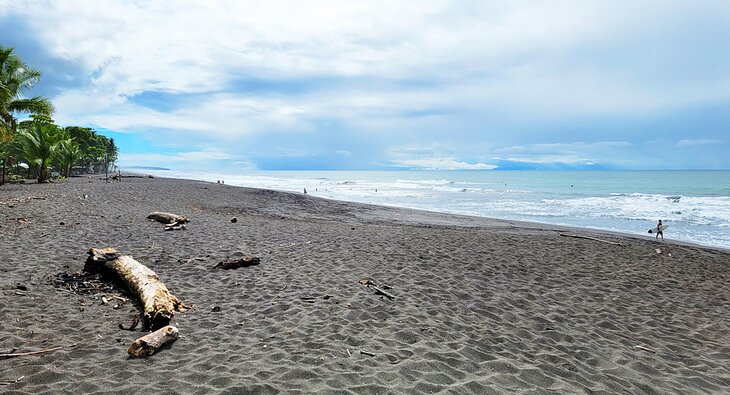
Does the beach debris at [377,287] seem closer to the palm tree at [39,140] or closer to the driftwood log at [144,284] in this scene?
the driftwood log at [144,284]

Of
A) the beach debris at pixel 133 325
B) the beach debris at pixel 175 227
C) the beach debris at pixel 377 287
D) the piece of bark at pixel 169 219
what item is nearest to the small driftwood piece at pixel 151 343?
the beach debris at pixel 133 325

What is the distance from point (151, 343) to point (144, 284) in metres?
1.97

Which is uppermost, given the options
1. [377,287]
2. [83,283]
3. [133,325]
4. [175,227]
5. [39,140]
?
[39,140]

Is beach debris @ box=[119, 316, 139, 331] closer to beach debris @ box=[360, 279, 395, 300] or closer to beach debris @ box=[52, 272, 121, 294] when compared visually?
beach debris @ box=[52, 272, 121, 294]

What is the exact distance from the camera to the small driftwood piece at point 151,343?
463cm

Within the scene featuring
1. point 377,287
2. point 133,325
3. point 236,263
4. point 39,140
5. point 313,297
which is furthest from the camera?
point 39,140

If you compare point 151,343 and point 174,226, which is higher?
point 174,226

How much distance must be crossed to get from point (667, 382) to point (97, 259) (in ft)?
29.1

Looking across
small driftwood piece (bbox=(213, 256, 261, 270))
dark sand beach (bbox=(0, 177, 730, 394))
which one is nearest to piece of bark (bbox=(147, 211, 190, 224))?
dark sand beach (bbox=(0, 177, 730, 394))

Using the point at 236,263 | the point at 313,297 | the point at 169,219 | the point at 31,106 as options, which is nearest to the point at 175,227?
the point at 169,219

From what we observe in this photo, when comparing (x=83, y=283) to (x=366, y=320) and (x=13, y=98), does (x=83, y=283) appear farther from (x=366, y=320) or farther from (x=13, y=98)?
(x=13, y=98)

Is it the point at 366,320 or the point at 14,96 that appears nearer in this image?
the point at 366,320

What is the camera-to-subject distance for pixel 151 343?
4707 mm

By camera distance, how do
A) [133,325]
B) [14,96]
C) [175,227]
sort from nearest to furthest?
1. [133,325]
2. [175,227]
3. [14,96]
